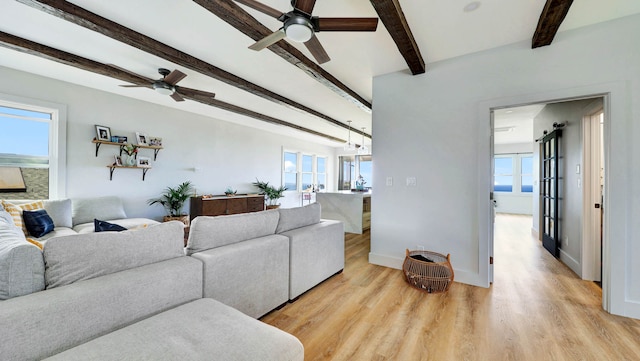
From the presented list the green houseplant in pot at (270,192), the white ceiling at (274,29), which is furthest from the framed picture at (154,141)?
the green houseplant in pot at (270,192)

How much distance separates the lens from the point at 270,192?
22.7ft

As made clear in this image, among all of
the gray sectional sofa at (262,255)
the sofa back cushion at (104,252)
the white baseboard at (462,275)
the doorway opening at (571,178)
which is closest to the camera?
the sofa back cushion at (104,252)

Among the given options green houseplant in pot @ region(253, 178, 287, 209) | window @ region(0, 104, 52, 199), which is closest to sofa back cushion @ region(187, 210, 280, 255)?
window @ region(0, 104, 52, 199)

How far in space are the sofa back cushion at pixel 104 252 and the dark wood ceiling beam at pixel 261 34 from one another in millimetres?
1706

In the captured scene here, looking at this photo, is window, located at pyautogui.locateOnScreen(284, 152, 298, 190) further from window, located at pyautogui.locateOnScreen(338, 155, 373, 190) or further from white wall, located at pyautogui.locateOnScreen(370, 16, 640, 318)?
white wall, located at pyautogui.locateOnScreen(370, 16, 640, 318)

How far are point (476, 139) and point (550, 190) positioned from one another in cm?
233

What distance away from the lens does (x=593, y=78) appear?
7.47ft

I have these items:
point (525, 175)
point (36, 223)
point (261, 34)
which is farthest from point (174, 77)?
point (525, 175)

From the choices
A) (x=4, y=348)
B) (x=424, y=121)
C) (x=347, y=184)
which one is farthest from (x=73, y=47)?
(x=347, y=184)

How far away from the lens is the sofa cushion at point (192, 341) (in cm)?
97

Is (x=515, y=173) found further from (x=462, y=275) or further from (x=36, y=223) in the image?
(x=36, y=223)

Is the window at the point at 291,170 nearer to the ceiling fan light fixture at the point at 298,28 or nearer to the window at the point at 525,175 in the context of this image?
the ceiling fan light fixture at the point at 298,28

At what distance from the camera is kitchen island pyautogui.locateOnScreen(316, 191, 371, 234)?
527cm

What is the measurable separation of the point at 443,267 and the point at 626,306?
4.66 feet
